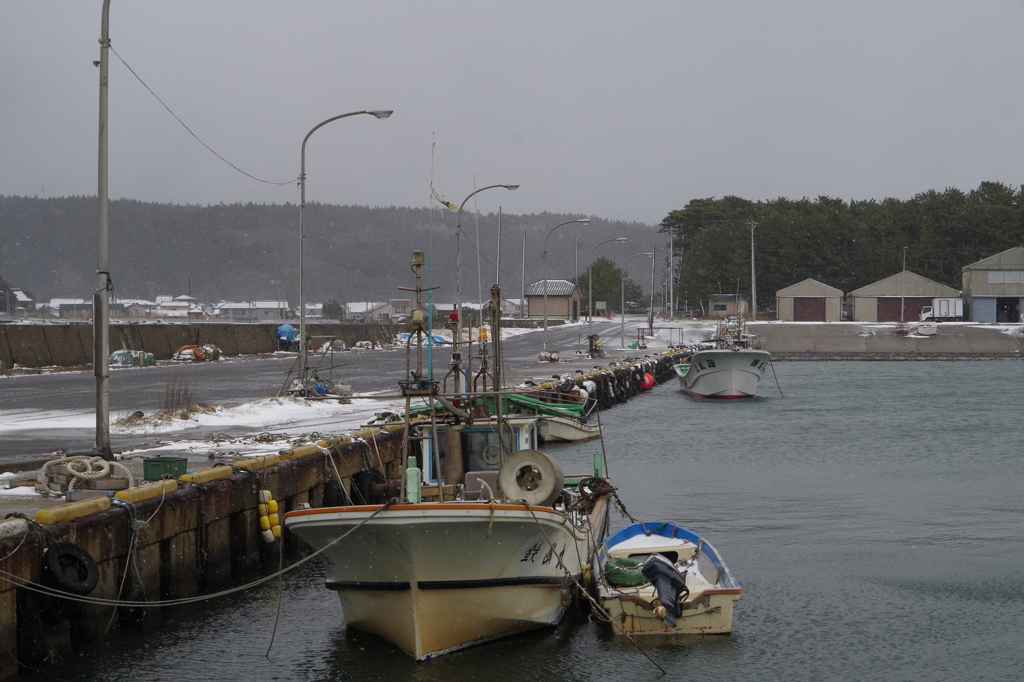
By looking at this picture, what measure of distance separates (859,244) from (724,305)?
55.0ft

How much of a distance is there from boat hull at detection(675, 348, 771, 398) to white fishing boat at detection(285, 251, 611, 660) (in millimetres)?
40073

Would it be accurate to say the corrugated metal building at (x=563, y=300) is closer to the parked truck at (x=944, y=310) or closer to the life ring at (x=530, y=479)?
the parked truck at (x=944, y=310)

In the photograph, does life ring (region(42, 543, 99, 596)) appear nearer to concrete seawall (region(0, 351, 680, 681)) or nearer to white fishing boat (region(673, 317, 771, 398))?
concrete seawall (region(0, 351, 680, 681))

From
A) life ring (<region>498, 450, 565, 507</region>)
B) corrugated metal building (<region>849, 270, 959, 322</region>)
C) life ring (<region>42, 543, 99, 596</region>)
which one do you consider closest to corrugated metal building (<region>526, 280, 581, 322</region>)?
corrugated metal building (<region>849, 270, 959, 322</region>)

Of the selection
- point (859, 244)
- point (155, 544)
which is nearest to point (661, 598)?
point (155, 544)

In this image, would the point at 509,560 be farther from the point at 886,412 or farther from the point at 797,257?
the point at 797,257

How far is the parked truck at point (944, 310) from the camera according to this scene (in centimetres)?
10800

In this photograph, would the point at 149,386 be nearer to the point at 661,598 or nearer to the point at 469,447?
the point at 469,447

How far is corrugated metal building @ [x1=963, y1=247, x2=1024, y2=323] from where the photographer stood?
105562 mm

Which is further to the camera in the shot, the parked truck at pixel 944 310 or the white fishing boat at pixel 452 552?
the parked truck at pixel 944 310

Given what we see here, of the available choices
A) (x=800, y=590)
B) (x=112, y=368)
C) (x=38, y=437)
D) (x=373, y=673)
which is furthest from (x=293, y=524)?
(x=112, y=368)

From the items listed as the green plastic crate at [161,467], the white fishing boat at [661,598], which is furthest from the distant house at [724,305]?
the green plastic crate at [161,467]

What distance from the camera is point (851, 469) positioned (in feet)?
100

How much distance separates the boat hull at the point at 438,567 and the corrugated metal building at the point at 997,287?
4054 inches
